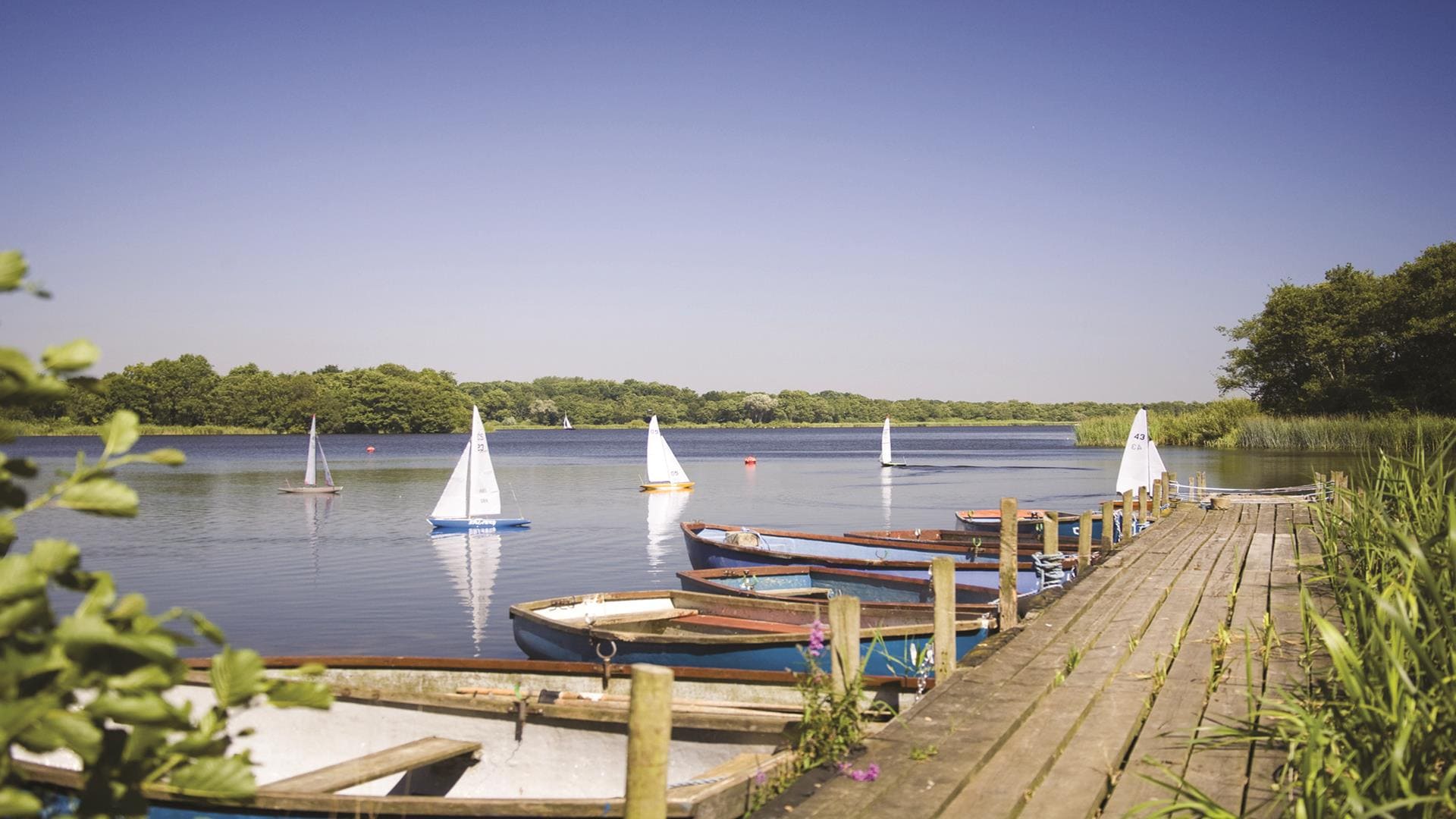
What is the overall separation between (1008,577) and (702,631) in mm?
3997

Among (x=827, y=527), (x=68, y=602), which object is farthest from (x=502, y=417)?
(x=68, y=602)

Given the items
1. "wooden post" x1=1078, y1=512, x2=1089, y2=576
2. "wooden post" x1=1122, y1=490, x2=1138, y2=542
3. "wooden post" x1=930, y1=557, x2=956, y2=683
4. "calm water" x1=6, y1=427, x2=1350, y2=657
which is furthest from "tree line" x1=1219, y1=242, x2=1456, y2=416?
"wooden post" x1=930, y1=557, x2=956, y2=683

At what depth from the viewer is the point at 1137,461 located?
914 inches

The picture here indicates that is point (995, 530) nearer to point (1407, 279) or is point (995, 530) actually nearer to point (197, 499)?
point (197, 499)

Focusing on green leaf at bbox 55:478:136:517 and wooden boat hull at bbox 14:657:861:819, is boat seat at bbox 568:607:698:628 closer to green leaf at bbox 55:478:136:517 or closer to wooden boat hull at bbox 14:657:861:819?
wooden boat hull at bbox 14:657:861:819

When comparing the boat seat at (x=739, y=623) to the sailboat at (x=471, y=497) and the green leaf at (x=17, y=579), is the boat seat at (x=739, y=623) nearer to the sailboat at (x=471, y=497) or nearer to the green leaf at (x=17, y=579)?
the green leaf at (x=17, y=579)

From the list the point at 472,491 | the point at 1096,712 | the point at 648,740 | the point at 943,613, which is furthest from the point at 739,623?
the point at 472,491

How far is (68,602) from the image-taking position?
1911 centimetres

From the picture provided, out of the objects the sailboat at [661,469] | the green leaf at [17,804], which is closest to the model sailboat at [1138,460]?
the green leaf at [17,804]

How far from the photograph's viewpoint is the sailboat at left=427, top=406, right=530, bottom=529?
29.4m

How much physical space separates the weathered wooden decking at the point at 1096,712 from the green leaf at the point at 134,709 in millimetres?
3175

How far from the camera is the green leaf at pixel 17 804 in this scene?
1476mm

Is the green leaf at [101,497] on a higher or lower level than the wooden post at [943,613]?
higher

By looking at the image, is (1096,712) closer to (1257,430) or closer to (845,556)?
(845,556)
